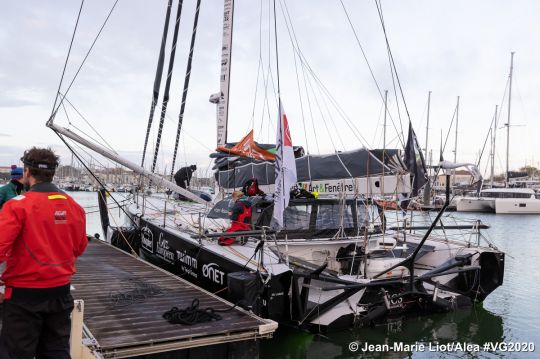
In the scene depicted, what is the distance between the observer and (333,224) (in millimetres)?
9070

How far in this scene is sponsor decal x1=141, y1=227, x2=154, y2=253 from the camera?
10312 mm

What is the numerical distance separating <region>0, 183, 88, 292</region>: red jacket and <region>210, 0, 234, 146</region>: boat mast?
9558mm

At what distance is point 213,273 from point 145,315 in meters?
1.67

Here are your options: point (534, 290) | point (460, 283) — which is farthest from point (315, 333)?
point (534, 290)

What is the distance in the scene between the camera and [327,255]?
26.8ft

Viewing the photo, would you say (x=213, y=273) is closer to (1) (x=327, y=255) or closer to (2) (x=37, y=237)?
(1) (x=327, y=255)

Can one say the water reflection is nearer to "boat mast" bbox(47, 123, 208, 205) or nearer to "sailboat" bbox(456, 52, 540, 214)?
"boat mast" bbox(47, 123, 208, 205)

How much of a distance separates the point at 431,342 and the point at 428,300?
68cm

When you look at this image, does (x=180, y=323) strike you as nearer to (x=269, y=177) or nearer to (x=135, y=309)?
(x=135, y=309)

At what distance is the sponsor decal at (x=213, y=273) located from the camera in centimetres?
733

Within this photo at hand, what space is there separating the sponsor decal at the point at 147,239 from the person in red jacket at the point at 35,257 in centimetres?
709

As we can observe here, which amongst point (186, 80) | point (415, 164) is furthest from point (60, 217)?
point (186, 80)

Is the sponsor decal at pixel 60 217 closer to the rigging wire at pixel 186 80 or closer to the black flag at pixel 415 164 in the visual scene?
the black flag at pixel 415 164

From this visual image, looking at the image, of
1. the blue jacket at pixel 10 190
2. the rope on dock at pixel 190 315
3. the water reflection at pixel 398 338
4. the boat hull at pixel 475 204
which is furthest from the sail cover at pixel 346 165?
the boat hull at pixel 475 204
